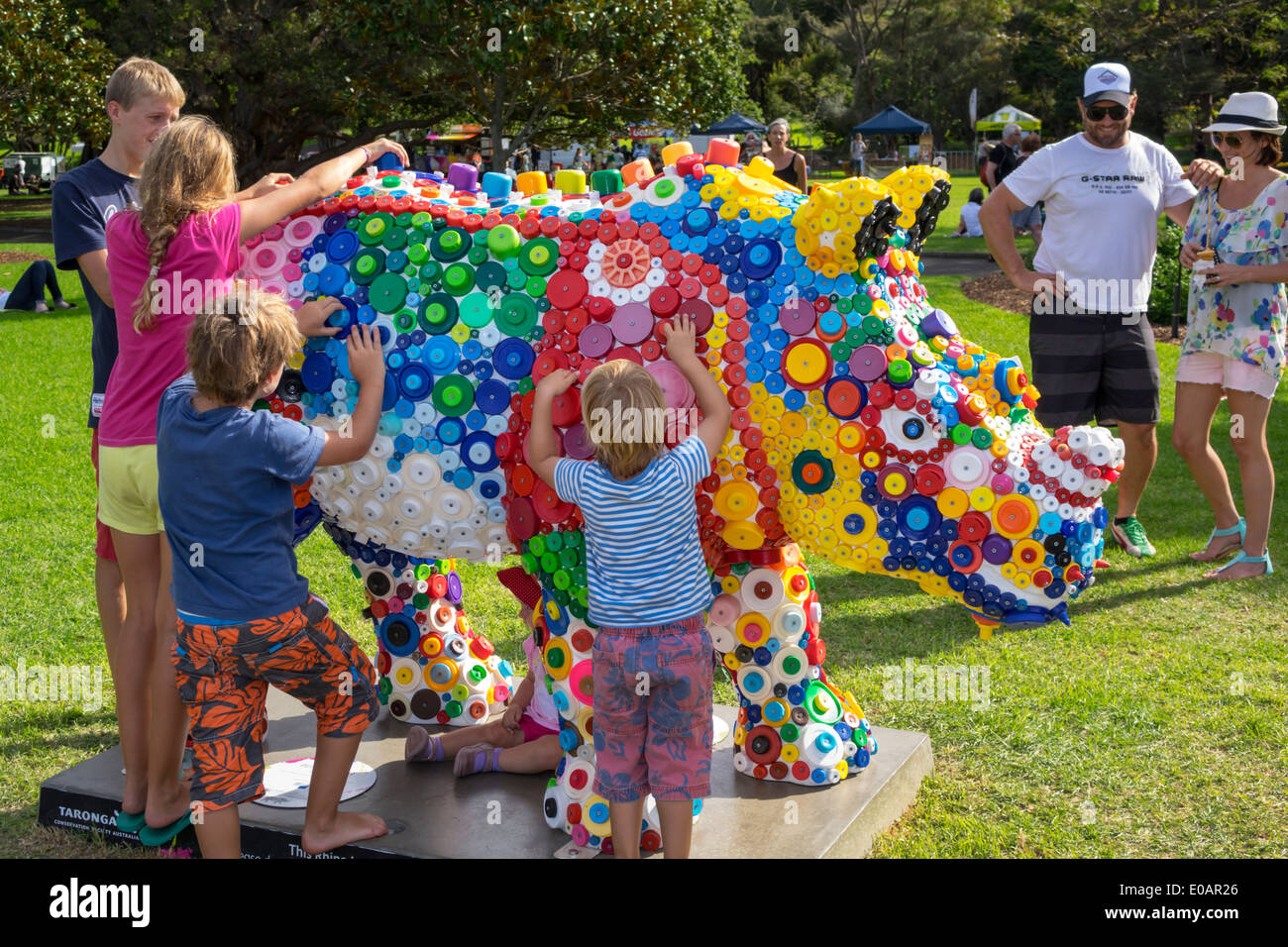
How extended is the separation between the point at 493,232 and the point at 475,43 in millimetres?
11874

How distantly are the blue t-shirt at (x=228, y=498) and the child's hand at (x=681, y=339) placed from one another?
35.6 inches

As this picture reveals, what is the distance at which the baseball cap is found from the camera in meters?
Answer: 5.25

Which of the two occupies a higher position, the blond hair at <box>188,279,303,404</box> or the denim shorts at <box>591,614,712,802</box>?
the blond hair at <box>188,279,303,404</box>

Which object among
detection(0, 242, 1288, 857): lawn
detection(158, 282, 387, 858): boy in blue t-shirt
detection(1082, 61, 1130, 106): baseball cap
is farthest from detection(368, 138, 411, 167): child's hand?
detection(1082, 61, 1130, 106): baseball cap

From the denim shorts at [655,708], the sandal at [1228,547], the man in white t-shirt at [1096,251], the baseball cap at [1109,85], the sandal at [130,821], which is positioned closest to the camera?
the denim shorts at [655,708]

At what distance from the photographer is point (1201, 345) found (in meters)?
5.69

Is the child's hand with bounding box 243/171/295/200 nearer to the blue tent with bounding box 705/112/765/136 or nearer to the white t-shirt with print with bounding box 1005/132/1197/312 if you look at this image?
the white t-shirt with print with bounding box 1005/132/1197/312

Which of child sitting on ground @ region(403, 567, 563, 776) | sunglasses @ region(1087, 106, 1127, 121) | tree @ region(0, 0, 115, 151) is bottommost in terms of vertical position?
child sitting on ground @ region(403, 567, 563, 776)

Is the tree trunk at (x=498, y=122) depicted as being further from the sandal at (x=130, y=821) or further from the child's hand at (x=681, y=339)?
the child's hand at (x=681, y=339)

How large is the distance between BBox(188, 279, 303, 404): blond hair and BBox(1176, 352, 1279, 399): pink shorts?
173 inches

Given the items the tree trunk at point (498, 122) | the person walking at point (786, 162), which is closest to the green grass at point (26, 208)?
the tree trunk at point (498, 122)

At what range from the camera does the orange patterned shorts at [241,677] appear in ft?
9.95
